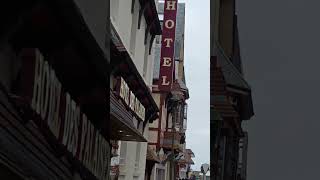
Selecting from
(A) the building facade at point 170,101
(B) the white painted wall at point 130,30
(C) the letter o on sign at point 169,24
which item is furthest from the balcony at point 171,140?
(C) the letter o on sign at point 169,24

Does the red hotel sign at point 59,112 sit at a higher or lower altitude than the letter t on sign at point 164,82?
lower

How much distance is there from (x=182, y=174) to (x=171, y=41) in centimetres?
31

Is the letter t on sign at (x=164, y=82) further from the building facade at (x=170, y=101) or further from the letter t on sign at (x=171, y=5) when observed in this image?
the letter t on sign at (x=171, y=5)

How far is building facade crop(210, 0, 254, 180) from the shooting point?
2.25ft

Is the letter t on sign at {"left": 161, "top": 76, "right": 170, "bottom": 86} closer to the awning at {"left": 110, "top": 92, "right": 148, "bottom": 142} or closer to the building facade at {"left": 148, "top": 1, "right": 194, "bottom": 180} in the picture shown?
the building facade at {"left": 148, "top": 1, "right": 194, "bottom": 180}

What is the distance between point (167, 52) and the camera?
750mm

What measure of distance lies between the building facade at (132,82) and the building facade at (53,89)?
A: 3 cm

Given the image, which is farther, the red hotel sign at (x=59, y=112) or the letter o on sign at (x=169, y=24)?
the letter o on sign at (x=169, y=24)

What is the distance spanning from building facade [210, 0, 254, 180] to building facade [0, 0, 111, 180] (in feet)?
0.69

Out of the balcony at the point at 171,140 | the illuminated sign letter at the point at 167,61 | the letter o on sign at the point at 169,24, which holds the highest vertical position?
the letter o on sign at the point at 169,24

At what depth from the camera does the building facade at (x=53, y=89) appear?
18.0 inches

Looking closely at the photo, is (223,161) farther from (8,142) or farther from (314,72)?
(8,142)

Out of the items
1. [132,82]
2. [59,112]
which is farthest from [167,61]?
[59,112]

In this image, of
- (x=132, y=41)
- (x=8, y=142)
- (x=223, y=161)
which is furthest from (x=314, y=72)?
(x=8, y=142)
